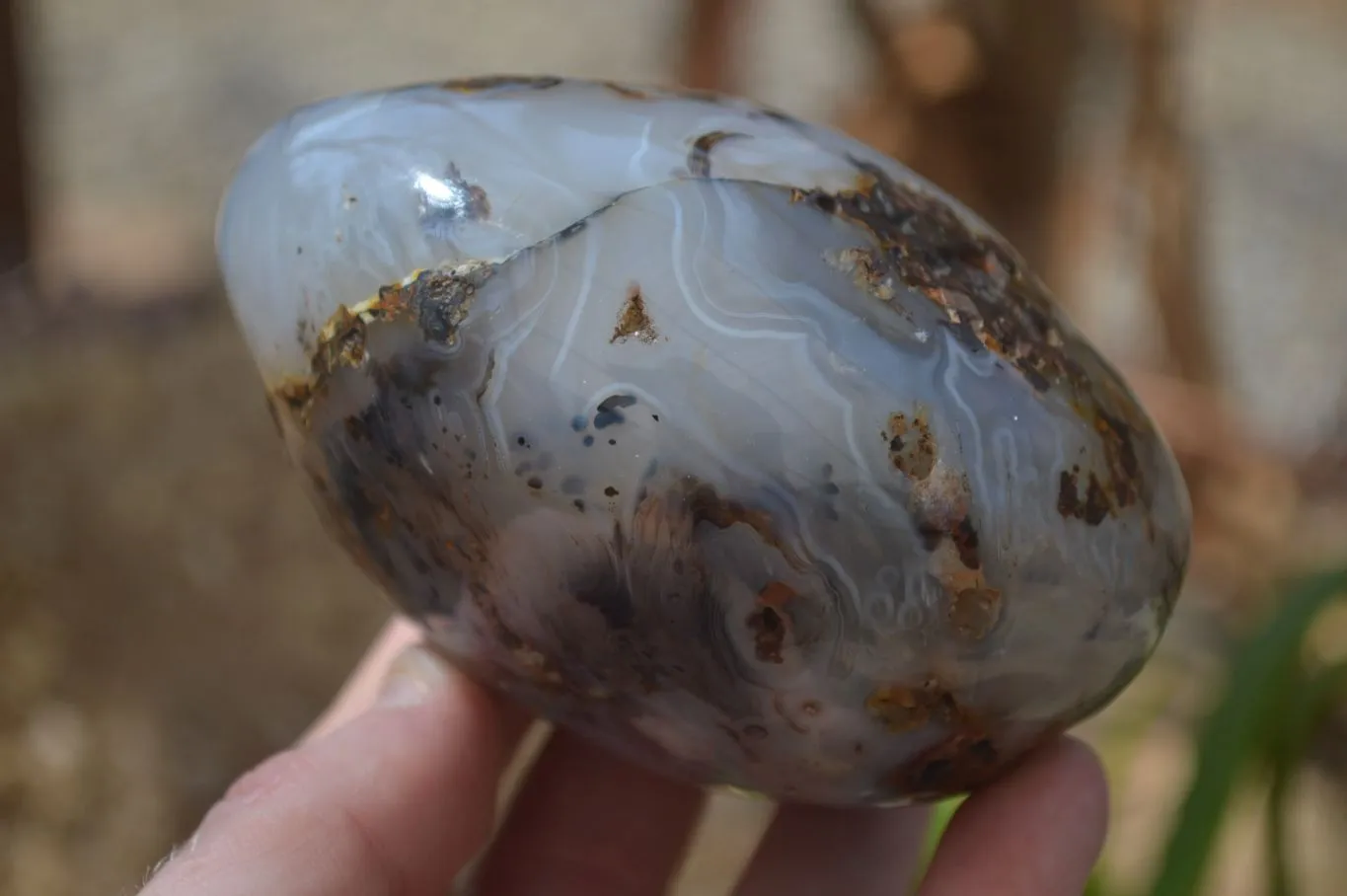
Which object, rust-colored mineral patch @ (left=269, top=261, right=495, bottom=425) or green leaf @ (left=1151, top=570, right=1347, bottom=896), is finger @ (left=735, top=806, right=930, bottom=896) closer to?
green leaf @ (left=1151, top=570, right=1347, bottom=896)

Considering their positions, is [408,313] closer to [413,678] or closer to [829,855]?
[413,678]

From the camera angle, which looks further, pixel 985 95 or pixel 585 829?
pixel 985 95

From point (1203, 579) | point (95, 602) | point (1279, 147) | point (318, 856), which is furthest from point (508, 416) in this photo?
point (1279, 147)

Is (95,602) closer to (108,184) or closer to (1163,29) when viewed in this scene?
(108,184)

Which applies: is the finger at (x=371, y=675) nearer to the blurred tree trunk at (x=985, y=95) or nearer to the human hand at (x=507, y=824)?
the human hand at (x=507, y=824)

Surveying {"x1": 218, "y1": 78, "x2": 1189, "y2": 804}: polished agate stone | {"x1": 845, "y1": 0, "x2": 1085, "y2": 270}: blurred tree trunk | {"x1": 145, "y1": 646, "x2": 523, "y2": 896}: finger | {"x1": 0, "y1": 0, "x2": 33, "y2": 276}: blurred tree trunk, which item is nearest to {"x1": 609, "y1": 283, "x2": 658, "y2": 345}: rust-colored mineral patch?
{"x1": 218, "y1": 78, "x2": 1189, "y2": 804}: polished agate stone

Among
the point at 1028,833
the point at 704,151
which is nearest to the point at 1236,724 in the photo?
Result: the point at 1028,833
